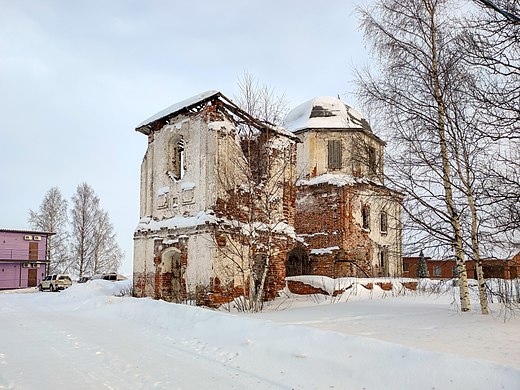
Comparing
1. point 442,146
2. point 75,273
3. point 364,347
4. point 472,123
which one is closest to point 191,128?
point 442,146

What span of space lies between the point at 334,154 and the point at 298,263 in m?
6.32

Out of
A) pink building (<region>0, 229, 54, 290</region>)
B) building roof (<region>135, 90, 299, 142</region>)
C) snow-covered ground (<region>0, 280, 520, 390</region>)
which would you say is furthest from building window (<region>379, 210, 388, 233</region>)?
pink building (<region>0, 229, 54, 290</region>)

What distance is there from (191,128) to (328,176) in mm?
9795

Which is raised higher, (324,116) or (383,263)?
(324,116)

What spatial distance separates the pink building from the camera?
39.6 m

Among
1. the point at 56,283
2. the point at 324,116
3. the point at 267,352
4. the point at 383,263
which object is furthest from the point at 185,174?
the point at 56,283

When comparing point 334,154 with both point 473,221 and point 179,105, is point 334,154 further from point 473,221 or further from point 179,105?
point 473,221

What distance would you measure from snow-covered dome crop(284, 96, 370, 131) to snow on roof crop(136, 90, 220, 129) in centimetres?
931

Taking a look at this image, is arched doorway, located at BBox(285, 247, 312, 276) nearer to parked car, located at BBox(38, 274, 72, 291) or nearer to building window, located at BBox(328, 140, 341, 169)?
building window, located at BBox(328, 140, 341, 169)

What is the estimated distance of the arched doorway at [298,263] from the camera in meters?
24.4

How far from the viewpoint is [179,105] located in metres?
17.5

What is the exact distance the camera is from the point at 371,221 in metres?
25.2

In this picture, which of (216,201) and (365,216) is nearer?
(216,201)

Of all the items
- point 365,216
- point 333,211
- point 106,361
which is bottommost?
point 106,361
